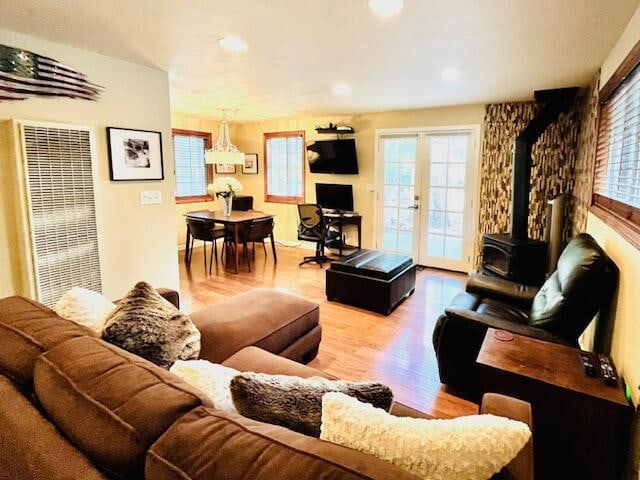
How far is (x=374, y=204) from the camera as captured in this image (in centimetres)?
614

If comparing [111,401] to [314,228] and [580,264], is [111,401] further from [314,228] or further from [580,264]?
[314,228]

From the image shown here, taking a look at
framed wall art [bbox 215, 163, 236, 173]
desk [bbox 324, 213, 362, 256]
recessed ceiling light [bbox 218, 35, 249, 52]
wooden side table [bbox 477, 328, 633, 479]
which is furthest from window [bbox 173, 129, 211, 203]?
wooden side table [bbox 477, 328, 633, 479]

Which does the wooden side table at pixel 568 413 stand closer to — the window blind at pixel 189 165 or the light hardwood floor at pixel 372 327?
the light hardwood floor at pixel 372 327

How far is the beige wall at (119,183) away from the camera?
2717mm

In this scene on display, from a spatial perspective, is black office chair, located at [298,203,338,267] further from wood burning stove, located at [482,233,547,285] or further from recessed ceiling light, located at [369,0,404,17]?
recessed ceiling light, located at [369,0,404,17]

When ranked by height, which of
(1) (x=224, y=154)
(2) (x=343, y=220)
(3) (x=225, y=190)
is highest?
(1) (x=224, y=154)

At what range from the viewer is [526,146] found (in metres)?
4.08

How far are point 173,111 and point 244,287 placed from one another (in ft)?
11.1

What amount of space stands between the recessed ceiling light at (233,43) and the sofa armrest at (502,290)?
2516 mm

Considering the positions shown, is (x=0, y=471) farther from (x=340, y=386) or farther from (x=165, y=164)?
(x=165, y=164)

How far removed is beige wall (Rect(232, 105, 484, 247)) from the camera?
209 inches

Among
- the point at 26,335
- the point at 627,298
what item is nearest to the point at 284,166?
the point at 627,298

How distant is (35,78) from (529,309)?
3.88 meters

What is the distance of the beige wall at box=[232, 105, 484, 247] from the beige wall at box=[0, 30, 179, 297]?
10.7 ft
